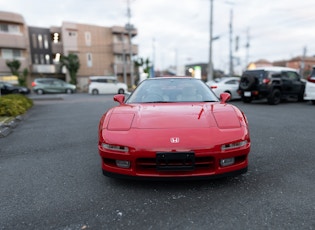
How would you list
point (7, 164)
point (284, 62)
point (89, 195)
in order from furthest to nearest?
point (284, 62) < point (7, 164) < point (89, 195)

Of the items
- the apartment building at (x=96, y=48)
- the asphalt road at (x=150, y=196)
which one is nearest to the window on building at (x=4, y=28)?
the apartment building at (x=96, y=48)

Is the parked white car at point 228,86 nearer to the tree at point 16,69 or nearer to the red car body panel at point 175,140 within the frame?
the red car body panel at point 175,140

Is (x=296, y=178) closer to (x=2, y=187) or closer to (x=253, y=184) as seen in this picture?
(x=253, y=184)

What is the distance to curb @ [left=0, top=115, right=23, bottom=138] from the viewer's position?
544 centimetres

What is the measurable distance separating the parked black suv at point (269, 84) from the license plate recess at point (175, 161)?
9.09 metres

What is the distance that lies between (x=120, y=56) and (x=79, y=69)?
6.42 m

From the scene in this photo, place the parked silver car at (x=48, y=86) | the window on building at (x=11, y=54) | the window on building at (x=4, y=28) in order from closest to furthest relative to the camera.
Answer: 1. the parked silver car at (x=48, y=86)
2. the window on building at (x=4, y=28)
3. the window on building at (x=11, y=54)

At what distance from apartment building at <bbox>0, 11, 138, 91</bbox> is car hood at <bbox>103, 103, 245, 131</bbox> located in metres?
26.9

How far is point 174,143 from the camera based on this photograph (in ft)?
7.89

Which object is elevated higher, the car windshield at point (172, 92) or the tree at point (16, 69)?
the tree at point (16, 69)

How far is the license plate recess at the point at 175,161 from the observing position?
236 cm

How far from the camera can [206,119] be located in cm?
272

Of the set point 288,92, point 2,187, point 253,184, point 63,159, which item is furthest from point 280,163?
point 288,92

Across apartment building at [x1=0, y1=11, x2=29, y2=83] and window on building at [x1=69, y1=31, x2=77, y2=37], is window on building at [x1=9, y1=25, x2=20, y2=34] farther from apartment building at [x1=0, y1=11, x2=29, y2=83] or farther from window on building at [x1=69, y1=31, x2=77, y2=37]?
window on building at [x1=69, y1=31, x2=77, y2=37]
